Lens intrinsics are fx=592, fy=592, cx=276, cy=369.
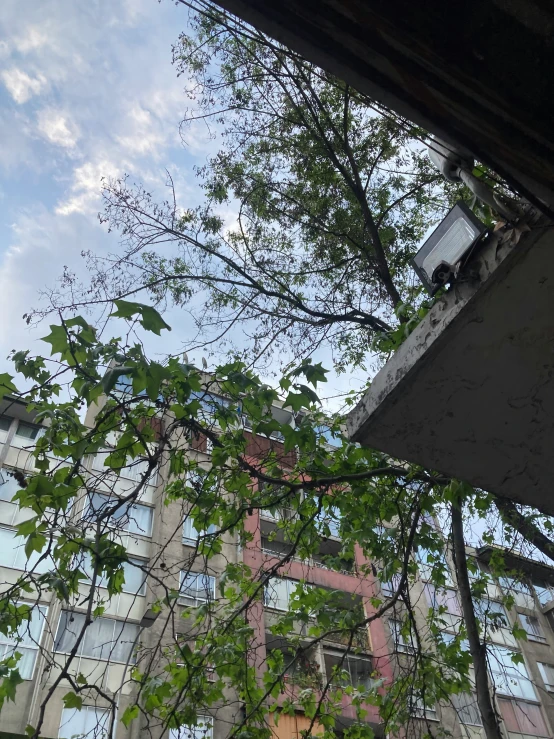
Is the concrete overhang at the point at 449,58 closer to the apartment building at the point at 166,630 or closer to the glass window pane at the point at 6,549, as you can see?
the apartment building at the point at 166,630

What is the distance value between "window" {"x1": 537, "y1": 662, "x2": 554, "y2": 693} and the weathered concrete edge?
22.5 m

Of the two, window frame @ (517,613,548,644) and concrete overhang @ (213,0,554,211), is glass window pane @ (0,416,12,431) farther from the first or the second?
window frame @ (517,613,548,644)

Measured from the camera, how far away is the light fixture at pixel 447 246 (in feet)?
7.53

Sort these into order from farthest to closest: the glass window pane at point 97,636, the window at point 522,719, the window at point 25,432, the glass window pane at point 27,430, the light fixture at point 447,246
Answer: the window at point 522,719 → the glass window pane at point 27,430 → the window at point 25,432 → the glass window pane at point 97,636 → the light fixture at point 447,246

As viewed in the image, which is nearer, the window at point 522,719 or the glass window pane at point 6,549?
the glass window pane at point 6,549

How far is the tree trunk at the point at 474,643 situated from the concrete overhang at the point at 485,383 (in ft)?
5.85

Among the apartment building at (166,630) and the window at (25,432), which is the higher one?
the window at (25,432)

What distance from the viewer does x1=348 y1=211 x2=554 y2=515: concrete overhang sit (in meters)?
2.18

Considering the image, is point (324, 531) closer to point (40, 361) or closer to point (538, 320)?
point (40, 361)

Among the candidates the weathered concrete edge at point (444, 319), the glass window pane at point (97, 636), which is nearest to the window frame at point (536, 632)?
the glass window pane at point (97, 636)

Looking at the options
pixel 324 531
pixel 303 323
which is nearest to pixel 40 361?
pixel 324 531

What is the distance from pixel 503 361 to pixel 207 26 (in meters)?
5.90

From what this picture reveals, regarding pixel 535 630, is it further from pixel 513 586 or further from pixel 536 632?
pixel 513 586

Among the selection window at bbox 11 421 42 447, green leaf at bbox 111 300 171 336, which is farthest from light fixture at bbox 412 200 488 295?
window at bbox 11 421 42 447
